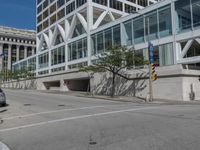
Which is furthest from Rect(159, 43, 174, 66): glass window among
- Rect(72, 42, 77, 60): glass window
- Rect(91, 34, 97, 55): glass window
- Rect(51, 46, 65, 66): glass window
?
Rect(51, 46, 65, 66): glass window

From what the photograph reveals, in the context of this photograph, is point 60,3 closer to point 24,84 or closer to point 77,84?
point 77,84

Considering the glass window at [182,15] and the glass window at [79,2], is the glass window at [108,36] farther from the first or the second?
the glass window at [182,15]

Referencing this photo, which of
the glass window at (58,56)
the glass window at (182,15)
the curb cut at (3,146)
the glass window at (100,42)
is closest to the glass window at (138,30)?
the glass window at (182,15)

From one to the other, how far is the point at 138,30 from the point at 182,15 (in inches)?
280

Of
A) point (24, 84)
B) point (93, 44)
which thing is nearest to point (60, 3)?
point (93, 44)

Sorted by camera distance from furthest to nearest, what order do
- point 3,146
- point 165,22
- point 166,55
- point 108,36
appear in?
1. point 108,36
2. point 165,22
3. point 166,55
4. point 3,146

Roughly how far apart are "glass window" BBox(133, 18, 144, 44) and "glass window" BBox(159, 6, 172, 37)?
11.0 ft

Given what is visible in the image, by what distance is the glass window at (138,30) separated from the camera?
35.2 meters

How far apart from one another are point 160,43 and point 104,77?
10.4 meters

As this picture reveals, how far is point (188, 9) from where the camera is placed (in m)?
30.2

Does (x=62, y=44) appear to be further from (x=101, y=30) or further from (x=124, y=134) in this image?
(x=124, y=134)

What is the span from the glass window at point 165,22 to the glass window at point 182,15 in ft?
3.56

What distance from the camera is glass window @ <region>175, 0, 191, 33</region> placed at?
98.2ft

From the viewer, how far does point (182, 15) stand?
30.7 meters
